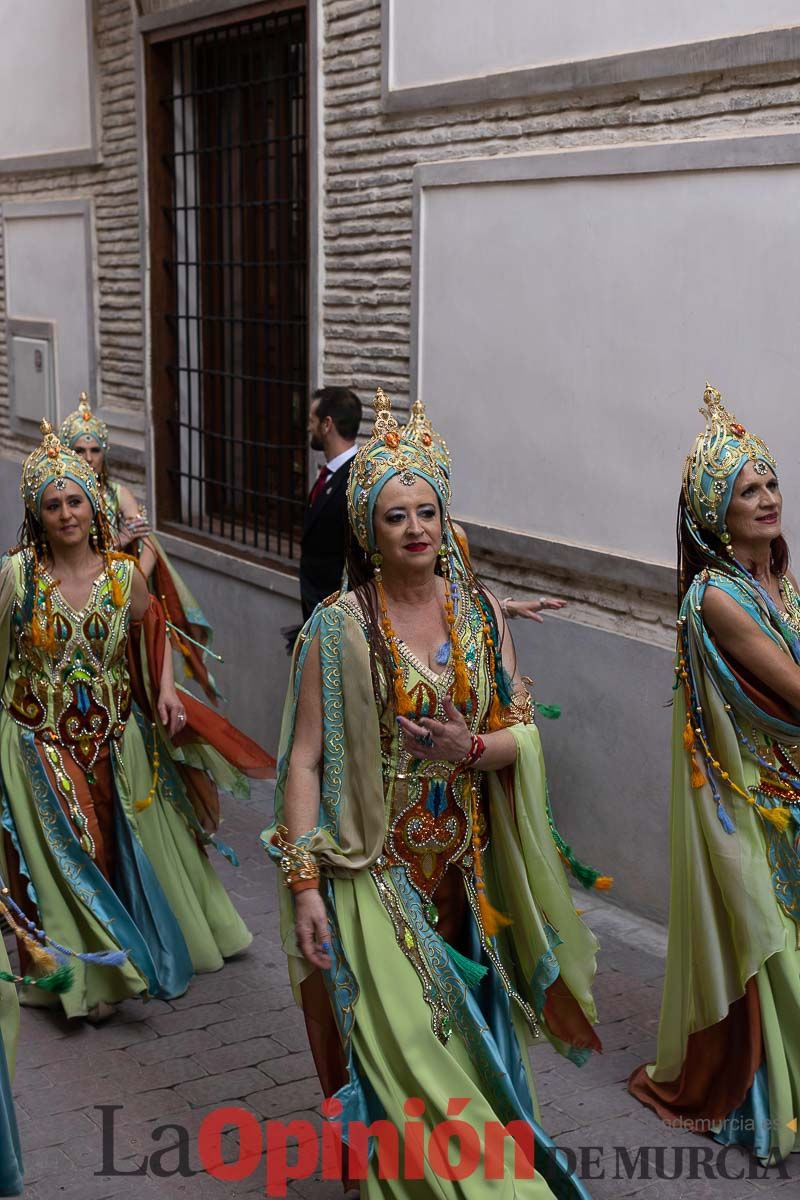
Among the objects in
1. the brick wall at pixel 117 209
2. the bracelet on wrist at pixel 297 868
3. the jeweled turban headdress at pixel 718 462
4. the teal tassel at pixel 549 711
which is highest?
the brick wall at pixel 117 209

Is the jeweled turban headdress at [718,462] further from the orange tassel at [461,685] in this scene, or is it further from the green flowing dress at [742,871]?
the orange tassel at [461,685]

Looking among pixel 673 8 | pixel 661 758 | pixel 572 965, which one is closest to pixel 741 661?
pixel 572 965

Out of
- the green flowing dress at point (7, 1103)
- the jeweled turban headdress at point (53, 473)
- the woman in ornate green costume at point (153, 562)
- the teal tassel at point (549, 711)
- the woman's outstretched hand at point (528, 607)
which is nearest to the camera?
the green flowing dress at point (7, 1103)

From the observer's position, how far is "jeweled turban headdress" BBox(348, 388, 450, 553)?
3.94m

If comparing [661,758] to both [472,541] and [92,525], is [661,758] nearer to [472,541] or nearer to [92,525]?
[472,541]

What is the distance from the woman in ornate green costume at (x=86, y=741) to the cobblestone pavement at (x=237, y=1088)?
0.70 feet

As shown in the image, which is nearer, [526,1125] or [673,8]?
[526,1125]

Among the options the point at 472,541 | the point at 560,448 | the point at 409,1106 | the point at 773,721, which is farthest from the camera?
the point at 472,541

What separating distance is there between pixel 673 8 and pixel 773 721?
10.0 feet

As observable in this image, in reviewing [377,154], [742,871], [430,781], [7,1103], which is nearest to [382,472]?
[430,781]

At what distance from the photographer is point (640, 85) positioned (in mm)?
6094

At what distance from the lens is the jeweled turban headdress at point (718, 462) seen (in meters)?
4.43

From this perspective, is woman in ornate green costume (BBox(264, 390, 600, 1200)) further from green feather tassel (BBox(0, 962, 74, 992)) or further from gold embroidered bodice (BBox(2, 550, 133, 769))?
gold embroidered bodice (BBox(2, 550, 133, 769))

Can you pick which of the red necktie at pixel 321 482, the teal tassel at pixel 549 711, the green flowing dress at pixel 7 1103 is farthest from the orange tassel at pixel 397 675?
the red necktie at pixel 321 482
